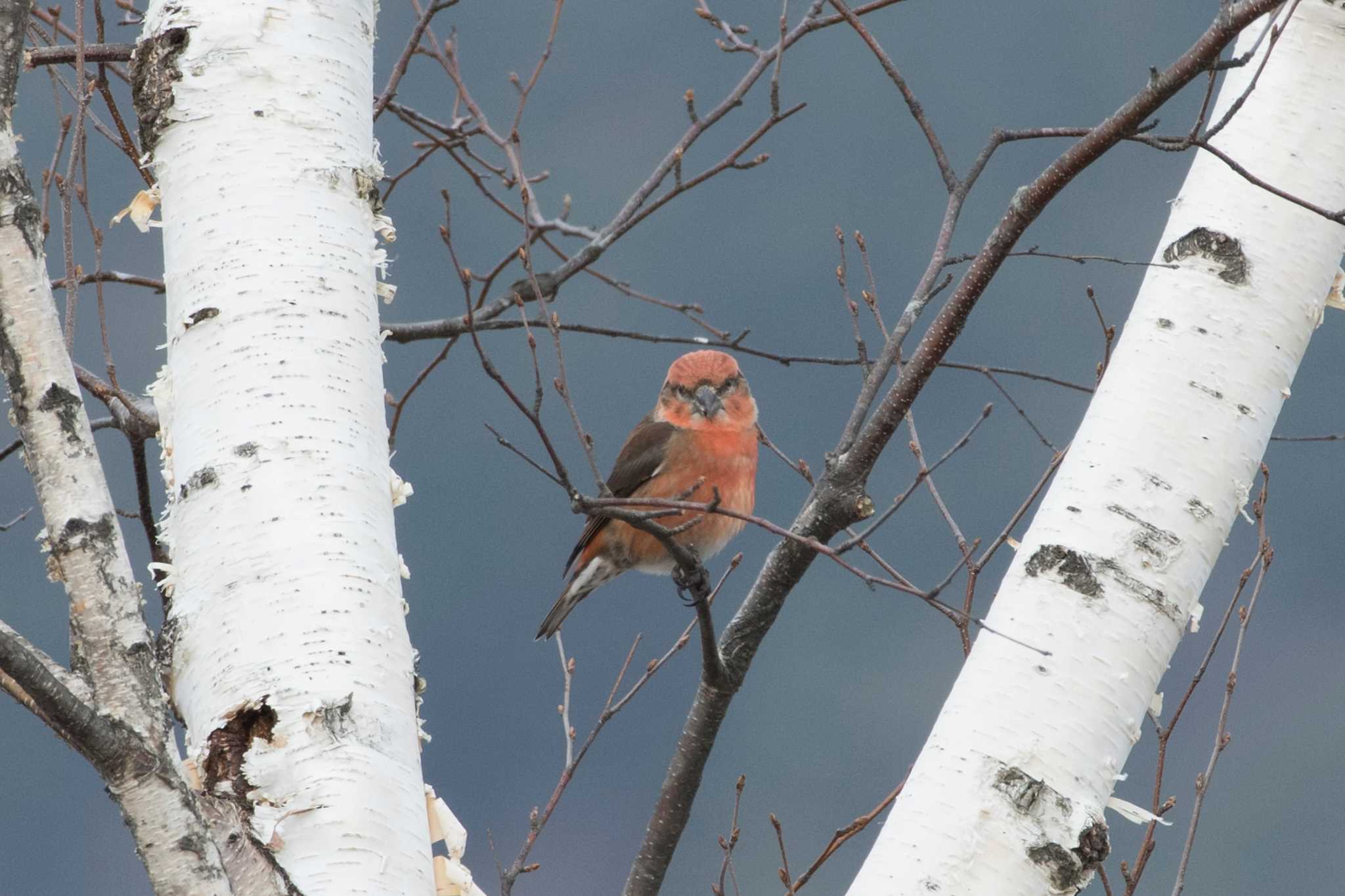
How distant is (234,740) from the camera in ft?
5.91

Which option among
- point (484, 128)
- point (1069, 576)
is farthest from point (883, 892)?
point (484, 128)

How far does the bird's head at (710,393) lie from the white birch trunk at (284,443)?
7.76 feet

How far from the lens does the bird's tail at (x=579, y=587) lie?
492 centimetres

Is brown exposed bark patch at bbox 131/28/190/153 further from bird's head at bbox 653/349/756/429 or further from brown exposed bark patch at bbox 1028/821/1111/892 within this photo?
bird's head at bbox 653/349/756/429

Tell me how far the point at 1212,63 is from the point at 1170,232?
23.0 inches

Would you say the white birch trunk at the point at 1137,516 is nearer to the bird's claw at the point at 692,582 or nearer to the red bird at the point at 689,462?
the bird's claw at the point at 692,582

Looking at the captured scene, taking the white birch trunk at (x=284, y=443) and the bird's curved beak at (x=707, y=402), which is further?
the bird's curved beak at (x=707, y=402)

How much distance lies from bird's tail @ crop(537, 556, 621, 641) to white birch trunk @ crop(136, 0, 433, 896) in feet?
8.61

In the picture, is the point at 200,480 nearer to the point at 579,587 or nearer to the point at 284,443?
the point at 284,443

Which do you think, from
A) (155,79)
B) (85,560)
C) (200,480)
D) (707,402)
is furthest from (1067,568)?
(707,402)

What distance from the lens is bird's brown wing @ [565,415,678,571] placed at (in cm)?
480

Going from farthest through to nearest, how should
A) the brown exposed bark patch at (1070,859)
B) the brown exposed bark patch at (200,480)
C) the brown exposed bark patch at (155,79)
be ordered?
the brown exposed bark patch at (155,79) → the brown exposed bark patch at (1070,859) → the brown exposed bark patch at (200,480)

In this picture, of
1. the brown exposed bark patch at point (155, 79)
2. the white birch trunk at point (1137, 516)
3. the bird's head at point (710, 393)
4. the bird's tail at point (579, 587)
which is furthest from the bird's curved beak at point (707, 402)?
the brown exposed bark patch at point (155, 79)

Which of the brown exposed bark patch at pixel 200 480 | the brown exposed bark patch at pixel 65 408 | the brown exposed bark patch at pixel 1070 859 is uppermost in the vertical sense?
the brown exposed bark patch at pixel 1070 859
